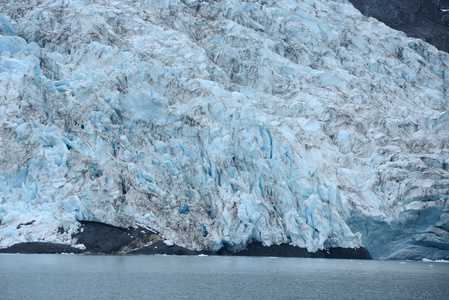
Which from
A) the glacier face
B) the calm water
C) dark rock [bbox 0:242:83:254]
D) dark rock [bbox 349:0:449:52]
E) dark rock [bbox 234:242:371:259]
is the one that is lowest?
the calm water

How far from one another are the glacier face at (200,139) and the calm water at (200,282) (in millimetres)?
4552

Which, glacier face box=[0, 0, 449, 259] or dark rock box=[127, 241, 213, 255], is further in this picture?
glacier face box=[0, 0, 449, 259]

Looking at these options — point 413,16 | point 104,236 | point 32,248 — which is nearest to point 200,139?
point 104,236

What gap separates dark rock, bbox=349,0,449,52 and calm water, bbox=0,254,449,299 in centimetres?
4059

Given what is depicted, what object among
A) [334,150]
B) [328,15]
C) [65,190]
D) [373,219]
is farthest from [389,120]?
[65,190]

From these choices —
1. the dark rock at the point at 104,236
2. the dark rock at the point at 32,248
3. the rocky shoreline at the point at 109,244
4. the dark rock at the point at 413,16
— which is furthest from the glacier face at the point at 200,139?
the dark rock at the point at 413,16

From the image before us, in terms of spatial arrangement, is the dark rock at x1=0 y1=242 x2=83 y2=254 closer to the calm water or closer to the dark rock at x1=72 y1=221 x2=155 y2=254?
the dark rock at x1=72 y1=221 x2=155 y2=254

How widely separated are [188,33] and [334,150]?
1618 centimetres

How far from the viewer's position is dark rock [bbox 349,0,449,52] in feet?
182

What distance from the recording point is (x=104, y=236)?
82.7 feet

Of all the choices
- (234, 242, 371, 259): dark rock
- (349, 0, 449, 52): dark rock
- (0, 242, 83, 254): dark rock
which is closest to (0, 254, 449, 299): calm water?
(0, 242, 83, 254): dark rock

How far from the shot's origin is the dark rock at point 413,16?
5551cm

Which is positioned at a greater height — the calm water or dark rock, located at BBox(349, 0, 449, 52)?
dark rock, located at BBox(349, 0, 449, 52)

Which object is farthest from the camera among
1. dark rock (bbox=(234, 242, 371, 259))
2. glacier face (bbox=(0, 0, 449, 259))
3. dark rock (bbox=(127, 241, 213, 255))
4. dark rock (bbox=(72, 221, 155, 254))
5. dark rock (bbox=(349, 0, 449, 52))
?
dark rock (bbox=(349, 0, 449, 52))
